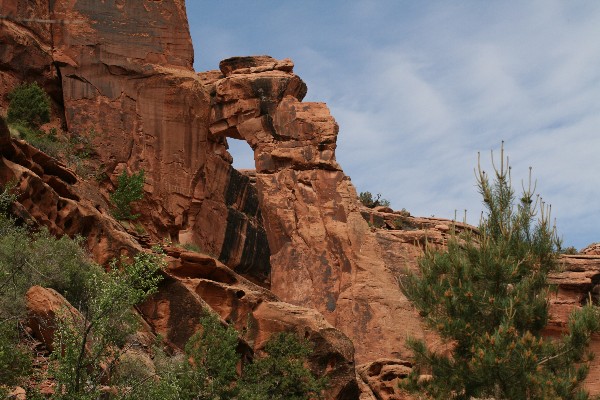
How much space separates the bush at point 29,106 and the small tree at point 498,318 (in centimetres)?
1791

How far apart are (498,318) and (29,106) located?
2065cm

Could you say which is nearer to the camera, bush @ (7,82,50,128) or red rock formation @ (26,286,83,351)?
red rock formation @ (26,286,83,351)

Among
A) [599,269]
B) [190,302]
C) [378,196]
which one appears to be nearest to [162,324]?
[190,302]

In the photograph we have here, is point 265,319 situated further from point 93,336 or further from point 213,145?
point 213,145

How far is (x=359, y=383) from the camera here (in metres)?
26.1

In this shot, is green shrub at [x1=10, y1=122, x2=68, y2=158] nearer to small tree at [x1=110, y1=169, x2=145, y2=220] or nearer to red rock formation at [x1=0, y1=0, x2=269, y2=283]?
red rock formation at [x1=0, y1=0, x2=269, y2=283]

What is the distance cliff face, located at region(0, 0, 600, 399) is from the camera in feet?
102

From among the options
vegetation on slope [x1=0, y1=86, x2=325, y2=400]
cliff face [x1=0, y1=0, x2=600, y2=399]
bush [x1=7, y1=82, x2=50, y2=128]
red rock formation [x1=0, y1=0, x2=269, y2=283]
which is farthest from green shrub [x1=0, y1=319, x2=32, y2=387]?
red rock formation [x1=0, y1=0, x2=269, y2=283]

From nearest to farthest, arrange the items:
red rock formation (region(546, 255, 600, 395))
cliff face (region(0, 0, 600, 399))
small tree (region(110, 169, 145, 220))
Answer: red rock formation (region(546, 255, 600, 395))
cliff face (region(0, 0, 600, 399))
small tree (region(110, 169, 145, 220))

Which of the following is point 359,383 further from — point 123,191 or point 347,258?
point 123,191

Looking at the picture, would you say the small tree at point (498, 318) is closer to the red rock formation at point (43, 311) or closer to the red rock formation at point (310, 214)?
the red rock formation at point (43, 311)

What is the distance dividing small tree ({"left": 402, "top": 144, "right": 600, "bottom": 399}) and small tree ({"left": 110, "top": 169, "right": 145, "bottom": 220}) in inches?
603

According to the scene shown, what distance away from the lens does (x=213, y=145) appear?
38.7 metres

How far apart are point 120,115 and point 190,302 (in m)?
14.6
